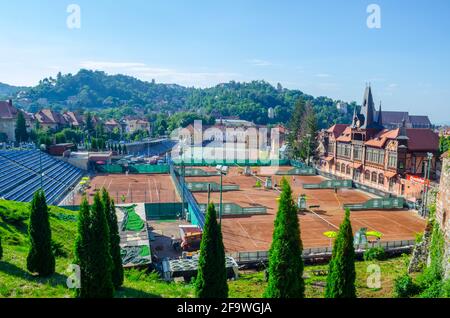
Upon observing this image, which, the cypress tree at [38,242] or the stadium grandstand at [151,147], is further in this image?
the stadium grandstand at [151,147]

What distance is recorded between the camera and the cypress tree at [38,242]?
46.6ft

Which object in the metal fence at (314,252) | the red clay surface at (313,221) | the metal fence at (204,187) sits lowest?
the red clay surface at (313,221)

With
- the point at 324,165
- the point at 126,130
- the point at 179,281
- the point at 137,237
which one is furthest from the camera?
the point at 126,130

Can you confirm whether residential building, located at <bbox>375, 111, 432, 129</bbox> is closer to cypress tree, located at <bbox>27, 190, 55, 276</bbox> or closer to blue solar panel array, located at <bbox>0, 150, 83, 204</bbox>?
blue solar panel array, located at <bbox>0, 150, 83, 204</bbox>

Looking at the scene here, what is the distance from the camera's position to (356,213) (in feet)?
130

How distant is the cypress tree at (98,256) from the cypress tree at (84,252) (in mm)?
69

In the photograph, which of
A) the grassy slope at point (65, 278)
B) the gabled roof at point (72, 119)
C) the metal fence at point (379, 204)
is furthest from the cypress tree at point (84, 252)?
the gabled roof at point (72, 119)

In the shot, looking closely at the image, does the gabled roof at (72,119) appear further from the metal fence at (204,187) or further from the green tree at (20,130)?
the metal fence at (204,187)

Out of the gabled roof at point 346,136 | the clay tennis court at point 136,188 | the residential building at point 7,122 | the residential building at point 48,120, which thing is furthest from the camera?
the residential building at point 48,120

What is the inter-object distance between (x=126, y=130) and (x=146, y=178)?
318 ft

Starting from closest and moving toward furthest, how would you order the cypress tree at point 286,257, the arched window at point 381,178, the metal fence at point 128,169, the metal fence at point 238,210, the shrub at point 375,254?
the cypress tree at point 286,257, the shrub at point 375,254, the metal fence at point 238,210, the arched window at point 381,178, the metal fence at point 128,169
